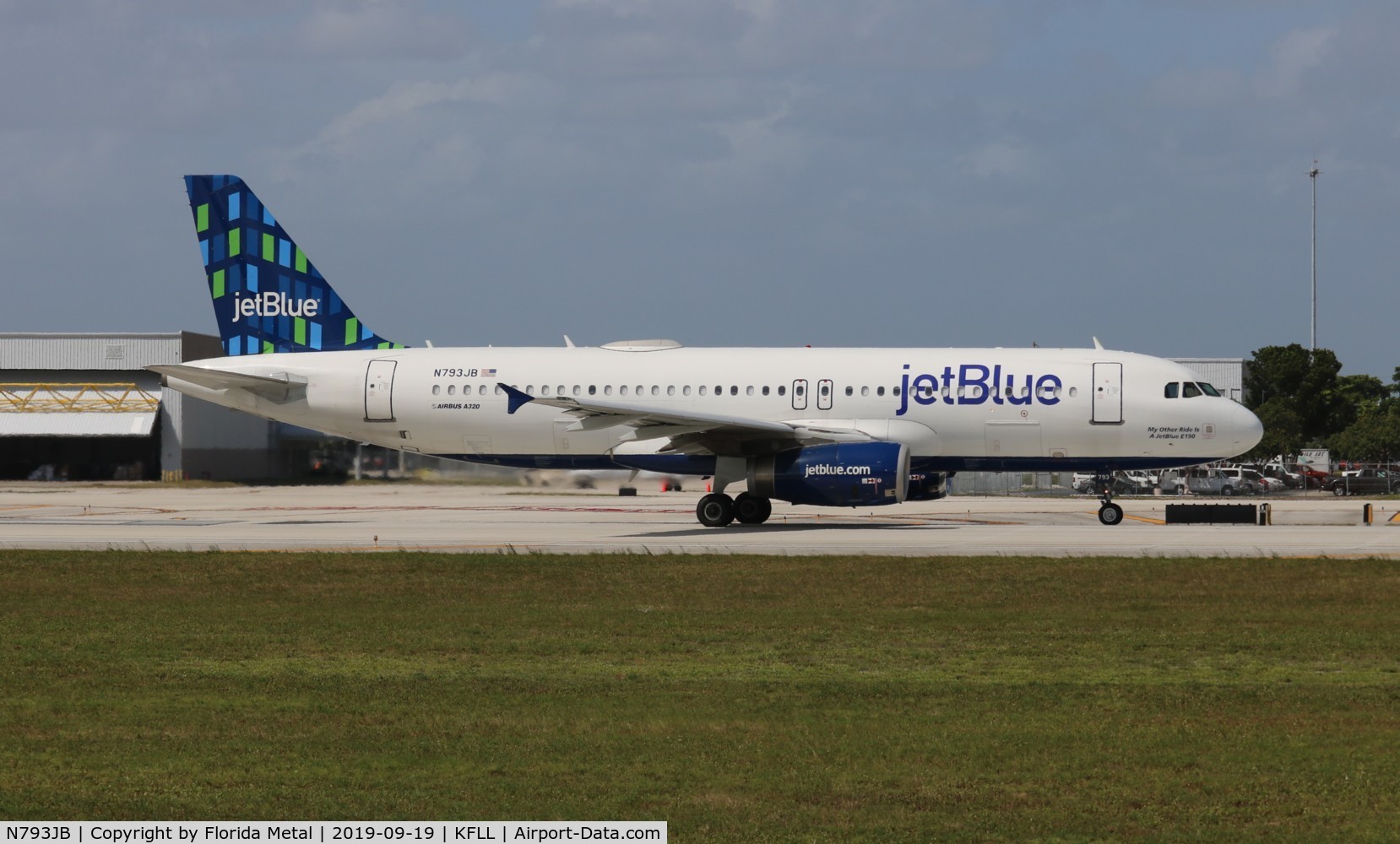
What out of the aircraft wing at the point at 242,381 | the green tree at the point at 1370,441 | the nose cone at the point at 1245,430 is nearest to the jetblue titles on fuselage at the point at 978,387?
the nose cone at the point at 1245,430

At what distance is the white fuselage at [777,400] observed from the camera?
110 ft

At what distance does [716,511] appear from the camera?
110 ft

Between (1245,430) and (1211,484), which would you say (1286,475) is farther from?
(1245,430)

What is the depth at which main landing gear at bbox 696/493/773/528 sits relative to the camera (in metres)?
A: 33.6

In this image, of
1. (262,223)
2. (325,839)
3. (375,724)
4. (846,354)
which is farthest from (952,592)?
(262,223)

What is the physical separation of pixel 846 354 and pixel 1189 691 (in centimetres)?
2320

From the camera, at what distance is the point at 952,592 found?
19.7 m

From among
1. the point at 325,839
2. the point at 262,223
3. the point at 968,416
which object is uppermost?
the point at 262,223

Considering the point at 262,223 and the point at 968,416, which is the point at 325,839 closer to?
the point at 968,416

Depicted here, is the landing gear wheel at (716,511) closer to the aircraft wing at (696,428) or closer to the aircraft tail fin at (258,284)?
the aircraft wing at (696,428)

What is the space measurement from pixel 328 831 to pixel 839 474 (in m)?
23.5

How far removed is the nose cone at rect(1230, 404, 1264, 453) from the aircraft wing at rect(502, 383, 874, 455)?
8.33m

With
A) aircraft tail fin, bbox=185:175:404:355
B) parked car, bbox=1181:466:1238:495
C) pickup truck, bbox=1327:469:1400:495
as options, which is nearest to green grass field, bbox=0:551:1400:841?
aircraft tail fin, bbox=185:175:404:355

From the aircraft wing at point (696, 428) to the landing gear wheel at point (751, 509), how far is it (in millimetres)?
1247
